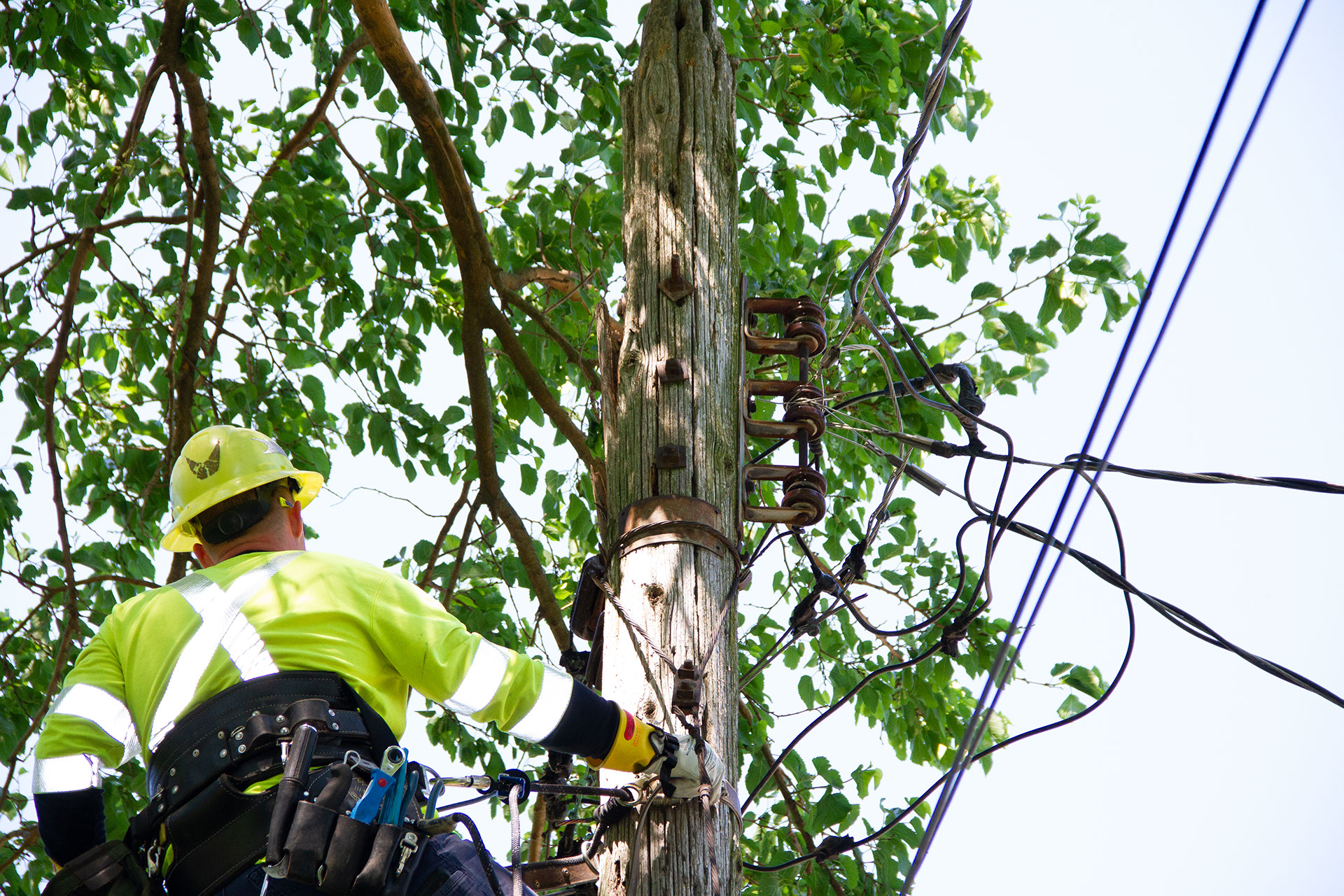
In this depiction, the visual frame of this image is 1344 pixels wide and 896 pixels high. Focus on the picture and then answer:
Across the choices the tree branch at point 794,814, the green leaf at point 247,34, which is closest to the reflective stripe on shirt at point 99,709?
the tree branch at point 794,814

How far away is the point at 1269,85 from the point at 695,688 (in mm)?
1625

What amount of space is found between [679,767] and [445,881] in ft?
1.73

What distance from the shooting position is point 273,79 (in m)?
5.55

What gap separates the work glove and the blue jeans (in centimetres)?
36

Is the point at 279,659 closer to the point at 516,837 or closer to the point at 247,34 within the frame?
the point at 516,837

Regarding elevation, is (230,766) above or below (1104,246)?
below

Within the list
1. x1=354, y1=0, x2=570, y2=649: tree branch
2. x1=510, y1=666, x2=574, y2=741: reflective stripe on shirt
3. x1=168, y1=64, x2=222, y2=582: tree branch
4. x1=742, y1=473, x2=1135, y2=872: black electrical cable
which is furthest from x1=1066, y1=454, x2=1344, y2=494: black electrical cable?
x1=168, y1=64, x2=222, y2=582: tree branch

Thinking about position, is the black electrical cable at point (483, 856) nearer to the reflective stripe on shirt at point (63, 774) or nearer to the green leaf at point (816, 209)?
the reflective stripe on shirt at point (63, 774)

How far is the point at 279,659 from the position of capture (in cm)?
242

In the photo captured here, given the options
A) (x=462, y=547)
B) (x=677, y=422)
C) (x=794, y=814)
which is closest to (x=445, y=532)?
(x=462, y=547)

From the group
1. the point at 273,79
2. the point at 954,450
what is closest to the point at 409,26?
the point at 273,79

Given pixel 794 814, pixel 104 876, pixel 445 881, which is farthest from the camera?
pixel 794 814

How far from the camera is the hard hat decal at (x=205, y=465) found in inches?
117

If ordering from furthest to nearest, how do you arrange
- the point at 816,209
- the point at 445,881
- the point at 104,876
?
the point at 816,209, the point at 104,876, the point at 445,881
